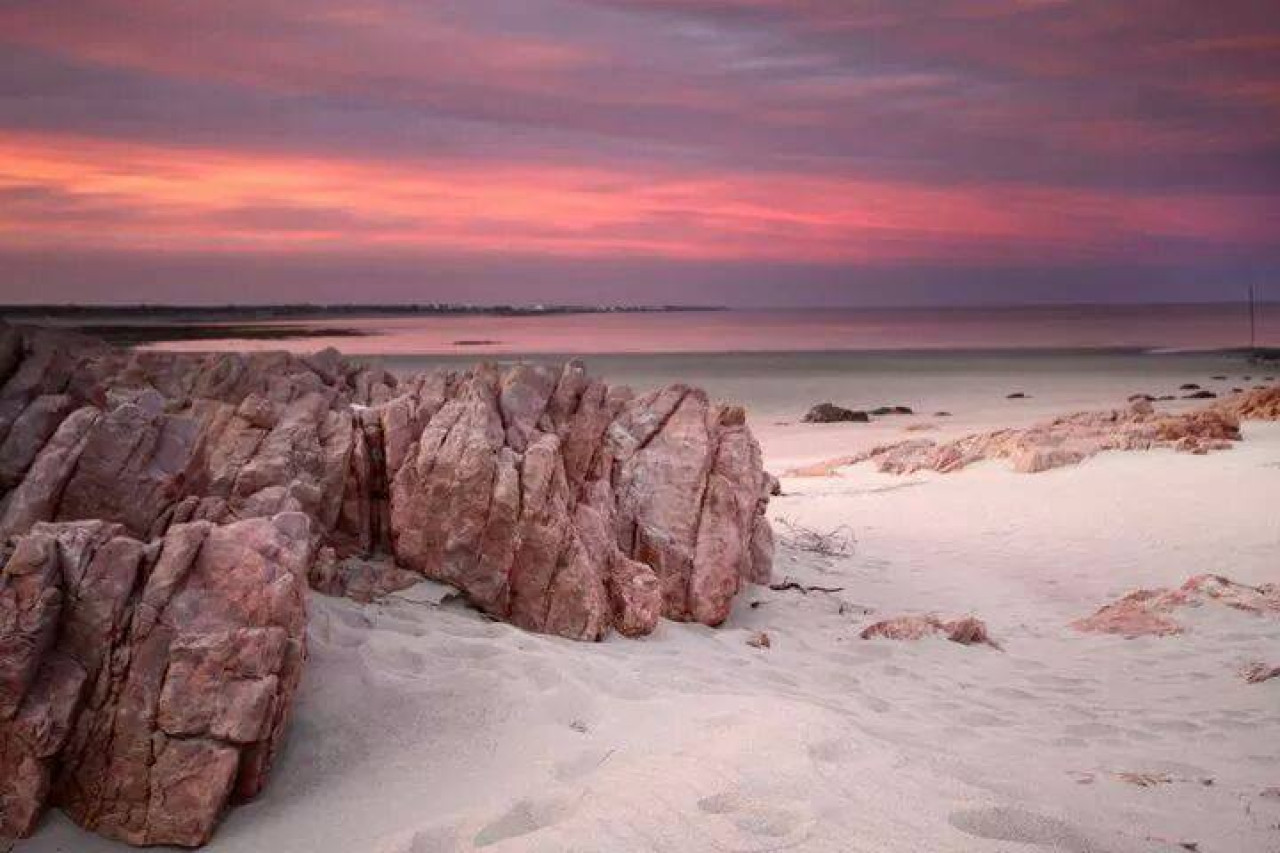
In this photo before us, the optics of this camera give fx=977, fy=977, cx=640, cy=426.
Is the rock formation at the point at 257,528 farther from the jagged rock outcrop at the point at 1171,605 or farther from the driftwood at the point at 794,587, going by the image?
the jagged rock outcrop at the point at 1171,605

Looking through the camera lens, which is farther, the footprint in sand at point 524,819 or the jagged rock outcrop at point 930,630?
the jagged rock outcrop at point 930,630

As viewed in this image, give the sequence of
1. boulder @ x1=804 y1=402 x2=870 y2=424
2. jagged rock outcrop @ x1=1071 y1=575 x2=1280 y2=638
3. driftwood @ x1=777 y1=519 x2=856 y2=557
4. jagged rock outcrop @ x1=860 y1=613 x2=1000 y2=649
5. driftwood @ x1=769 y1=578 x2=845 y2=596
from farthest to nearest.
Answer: boulder @ x1=804 y1=402 x2=870 y2=424
driftwood @ x1=777 y1=519 x2=856 y2=557
driftwood @ x1=769 y1=578 x2=845 y2=596
jagged rock outcrop @ x1=1071 y1=575 x2=1280 y2=638
jagged rock outcrop @ x1=860 y1=613 x2=1000 y2=649

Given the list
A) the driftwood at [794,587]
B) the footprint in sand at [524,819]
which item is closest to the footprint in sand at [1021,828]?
the footprint in sand at [524,819]

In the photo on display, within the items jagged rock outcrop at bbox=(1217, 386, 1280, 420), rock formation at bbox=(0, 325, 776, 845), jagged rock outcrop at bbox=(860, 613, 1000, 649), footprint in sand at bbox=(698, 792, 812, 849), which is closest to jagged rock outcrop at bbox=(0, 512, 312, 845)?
rock formation at bbox=(0, 325, 776, 845)

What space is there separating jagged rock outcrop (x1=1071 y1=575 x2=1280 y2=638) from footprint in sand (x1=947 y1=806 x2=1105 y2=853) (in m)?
5.90

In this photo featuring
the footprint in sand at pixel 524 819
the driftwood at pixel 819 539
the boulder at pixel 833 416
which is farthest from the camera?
the boulder at pixel 833 416

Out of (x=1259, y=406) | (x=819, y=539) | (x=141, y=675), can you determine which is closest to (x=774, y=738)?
(x=141, y=675)

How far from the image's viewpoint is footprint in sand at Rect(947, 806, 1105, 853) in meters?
4.47

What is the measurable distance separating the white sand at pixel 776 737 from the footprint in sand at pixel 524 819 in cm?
2

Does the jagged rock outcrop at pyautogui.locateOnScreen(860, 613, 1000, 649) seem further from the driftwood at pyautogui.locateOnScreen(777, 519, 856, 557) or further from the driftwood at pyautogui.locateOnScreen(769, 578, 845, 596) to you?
the driftwood at pyautogui.locateOnScreen(777, 519, 856, 557)

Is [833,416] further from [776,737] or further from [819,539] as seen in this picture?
[776,737]

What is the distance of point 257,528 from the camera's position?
5566 mm

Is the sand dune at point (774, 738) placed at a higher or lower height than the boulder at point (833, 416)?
higher

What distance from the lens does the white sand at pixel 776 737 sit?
4586mm
